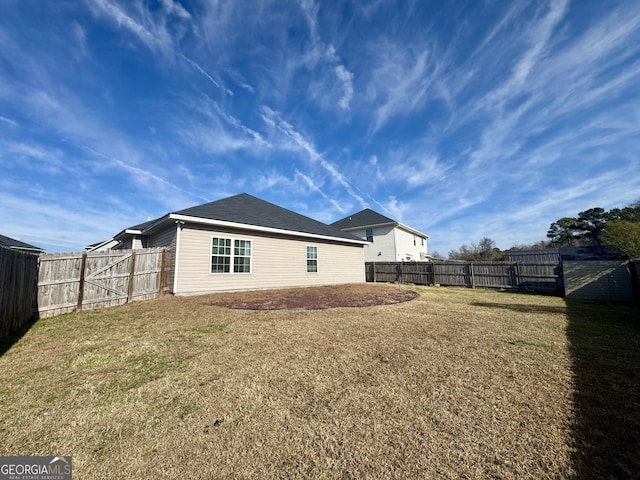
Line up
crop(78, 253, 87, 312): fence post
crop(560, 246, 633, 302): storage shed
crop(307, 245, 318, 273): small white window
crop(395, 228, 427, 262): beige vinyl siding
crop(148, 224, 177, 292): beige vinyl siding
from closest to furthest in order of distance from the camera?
crop(78, 253, 87, 312): fence post
crop(148, 224, 177, 292): beige vinyl siding
crop(560, 246, 633, 302): storage shed
crop(307, 245, 318, 273): small white window
crop(395, 228, 427, 262): beige vinyl siding

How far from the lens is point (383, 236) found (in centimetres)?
2391

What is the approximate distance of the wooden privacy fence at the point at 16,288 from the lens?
4777 mm

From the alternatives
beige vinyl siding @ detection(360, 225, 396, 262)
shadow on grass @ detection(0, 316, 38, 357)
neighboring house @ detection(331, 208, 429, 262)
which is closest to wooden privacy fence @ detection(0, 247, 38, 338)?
shadow on grass @ detection(0, 316, 38, 357)

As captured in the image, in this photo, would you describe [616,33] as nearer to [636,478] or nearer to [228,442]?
[636,478]

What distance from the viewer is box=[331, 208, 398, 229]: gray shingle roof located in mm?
24334

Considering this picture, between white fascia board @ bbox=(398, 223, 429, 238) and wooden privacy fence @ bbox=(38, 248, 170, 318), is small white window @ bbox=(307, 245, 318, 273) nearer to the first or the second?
wooden privacy fence @ bbox=(38, 248, 170, 318)

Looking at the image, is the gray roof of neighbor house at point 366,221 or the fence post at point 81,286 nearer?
the fence post at point 81,286

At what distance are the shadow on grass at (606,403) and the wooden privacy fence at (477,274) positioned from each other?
9608 millimetres

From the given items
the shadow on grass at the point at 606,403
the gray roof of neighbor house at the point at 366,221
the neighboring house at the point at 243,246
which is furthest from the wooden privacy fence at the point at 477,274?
the shadow on grass at the point at 606,403

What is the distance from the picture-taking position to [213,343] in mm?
4500

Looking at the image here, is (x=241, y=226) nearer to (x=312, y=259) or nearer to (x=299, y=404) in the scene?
(x=312, y=259)

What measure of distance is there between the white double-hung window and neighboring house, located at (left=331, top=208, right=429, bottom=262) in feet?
41.4

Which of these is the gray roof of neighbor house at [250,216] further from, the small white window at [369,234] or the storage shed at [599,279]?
the storage shed at [599,279]

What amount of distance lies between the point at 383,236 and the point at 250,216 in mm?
15038
